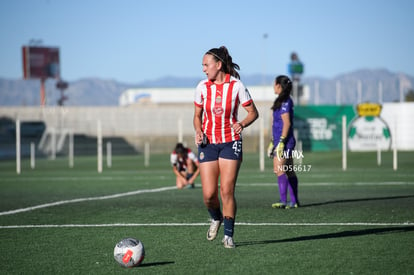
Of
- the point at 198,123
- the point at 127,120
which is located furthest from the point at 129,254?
the point at 127,120

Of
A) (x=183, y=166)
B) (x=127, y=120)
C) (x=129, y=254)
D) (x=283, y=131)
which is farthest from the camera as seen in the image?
(x=127, y=120)

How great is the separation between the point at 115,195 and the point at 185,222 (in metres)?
6.00

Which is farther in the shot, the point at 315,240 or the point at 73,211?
the point at 73,211

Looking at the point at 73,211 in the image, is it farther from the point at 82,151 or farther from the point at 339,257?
the point at 82,151

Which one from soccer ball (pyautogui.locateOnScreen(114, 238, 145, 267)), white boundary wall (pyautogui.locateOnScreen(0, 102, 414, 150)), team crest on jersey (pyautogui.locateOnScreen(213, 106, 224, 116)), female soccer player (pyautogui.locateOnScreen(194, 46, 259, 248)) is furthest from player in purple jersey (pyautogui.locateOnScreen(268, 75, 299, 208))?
white boundary wall (pyautogui.locateOnScreen(0, 102, 414, 150))

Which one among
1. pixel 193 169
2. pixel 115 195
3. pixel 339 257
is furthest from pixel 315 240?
pixel 193 169

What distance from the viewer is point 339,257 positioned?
26.2ft

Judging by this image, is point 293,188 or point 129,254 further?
point 293,188

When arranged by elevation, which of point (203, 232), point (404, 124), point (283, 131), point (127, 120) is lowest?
point (203, 232)

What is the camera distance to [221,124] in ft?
29.1

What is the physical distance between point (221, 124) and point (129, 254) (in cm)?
208

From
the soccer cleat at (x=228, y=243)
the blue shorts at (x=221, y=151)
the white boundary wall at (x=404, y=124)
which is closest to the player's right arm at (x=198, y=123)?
the blue shorts at (x=221, y=151)

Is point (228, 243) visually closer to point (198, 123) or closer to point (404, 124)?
point (198, 123)

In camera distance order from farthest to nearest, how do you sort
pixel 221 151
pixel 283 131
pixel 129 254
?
pixel 283 131 < pixel 221 151 < pixel 129 254
